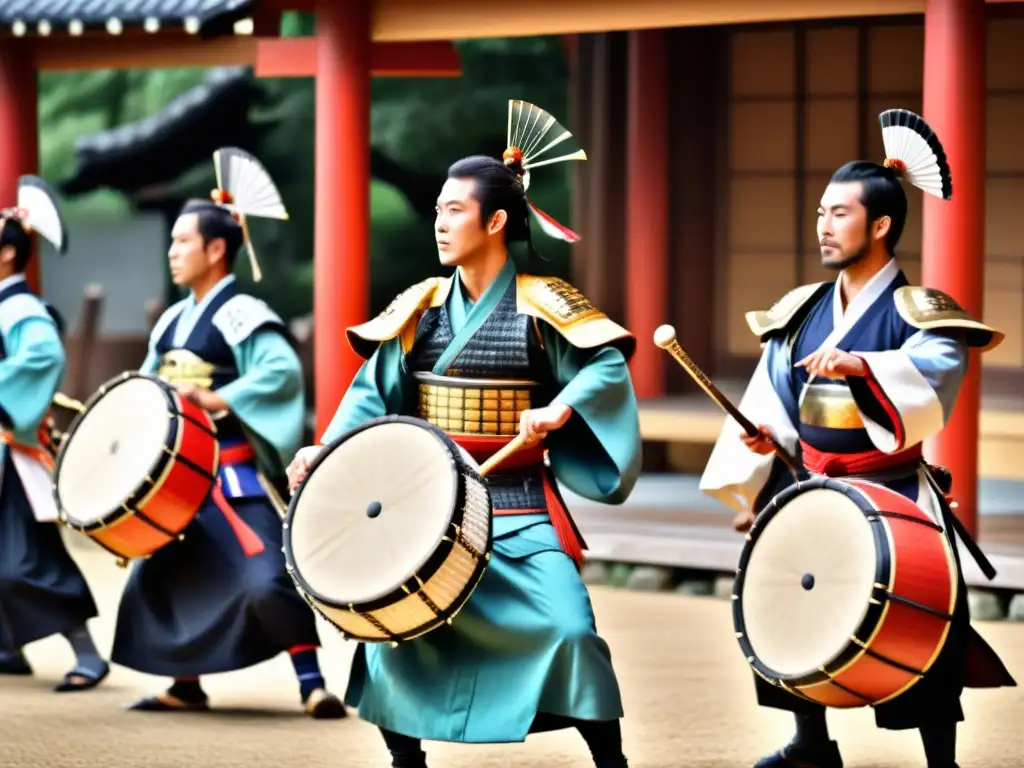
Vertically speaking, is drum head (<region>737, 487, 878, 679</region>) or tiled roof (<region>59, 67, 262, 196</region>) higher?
tiled roof (<region>59, 67, 262, 196</region>)

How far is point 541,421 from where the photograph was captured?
450 centimetres

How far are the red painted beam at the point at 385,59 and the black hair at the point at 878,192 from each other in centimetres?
475

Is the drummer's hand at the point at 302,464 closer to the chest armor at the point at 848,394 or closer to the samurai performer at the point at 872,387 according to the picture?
the samurai performer at the point at 872,387

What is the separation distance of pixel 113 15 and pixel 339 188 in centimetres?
138

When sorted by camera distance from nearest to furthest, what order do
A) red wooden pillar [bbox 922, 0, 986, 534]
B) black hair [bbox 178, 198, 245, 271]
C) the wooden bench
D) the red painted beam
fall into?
black hair [bbox 178, 198, 245, 271] → red wooden pillar [bbox 922, 0, 986, 534] → the red painted beam → the wooden bench

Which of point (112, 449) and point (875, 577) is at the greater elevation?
point (112, 449)

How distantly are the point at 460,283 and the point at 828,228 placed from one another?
0.94 metres

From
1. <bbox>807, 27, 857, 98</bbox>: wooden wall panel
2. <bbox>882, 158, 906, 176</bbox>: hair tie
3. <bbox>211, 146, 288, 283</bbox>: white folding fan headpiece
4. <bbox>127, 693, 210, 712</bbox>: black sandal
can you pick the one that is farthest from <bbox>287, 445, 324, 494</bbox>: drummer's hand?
<bbox>807, 27, 857, 98</bbox>: wooden wall panel

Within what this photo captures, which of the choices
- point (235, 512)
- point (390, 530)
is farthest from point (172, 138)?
point (390, 530)

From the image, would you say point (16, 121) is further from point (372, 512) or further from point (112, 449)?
point (372, 512)

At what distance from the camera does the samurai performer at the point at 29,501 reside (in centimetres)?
674

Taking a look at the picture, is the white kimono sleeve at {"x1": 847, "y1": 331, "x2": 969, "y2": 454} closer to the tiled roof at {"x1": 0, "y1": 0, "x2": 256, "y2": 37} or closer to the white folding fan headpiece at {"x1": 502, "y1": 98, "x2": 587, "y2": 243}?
Result: the white folding fan headpiece at {"x1": 502, "y1": 98, "x2": 587, "y2": 243}

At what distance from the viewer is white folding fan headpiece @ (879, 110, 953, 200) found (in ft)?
16.8

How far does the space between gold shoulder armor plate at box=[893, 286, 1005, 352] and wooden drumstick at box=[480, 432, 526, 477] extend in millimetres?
1056
